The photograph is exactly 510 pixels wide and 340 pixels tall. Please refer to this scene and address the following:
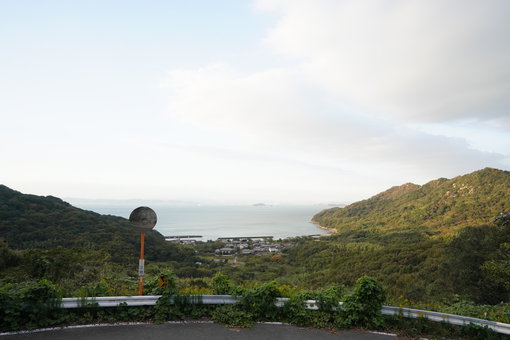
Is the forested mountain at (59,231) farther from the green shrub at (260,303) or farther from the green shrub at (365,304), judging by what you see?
the green shrub at (365,304)

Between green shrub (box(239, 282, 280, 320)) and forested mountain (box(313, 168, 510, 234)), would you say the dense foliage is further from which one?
forested mountain (box(313, 168, 510, 234))

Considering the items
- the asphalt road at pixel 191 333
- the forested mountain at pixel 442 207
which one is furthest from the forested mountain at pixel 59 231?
the forested mountain at pixel 442 207

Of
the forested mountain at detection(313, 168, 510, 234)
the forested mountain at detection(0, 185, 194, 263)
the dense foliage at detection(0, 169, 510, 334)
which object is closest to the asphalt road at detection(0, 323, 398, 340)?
the dense foliage at detection(0, 169, 510, 334)

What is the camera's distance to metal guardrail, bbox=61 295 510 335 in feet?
14.1

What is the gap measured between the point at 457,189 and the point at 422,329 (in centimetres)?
12108

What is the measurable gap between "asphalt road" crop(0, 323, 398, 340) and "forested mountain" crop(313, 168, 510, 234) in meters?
75.4

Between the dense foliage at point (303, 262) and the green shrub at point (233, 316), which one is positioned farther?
the dense foliage at point (303, 262)

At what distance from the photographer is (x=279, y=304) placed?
16.4 ft

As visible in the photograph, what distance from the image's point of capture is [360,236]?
8881 cm

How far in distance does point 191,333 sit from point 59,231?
47.2 metres

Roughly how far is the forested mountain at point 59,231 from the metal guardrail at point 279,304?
26.9 metres

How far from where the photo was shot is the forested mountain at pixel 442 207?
76.2m

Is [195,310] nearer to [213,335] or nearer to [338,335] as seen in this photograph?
[213,335]

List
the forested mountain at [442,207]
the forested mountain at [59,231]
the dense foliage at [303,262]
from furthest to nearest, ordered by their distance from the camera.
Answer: the forested mountain at [442,207]
the forested mountain at [59,231]
the dense foliage at [303,262]
